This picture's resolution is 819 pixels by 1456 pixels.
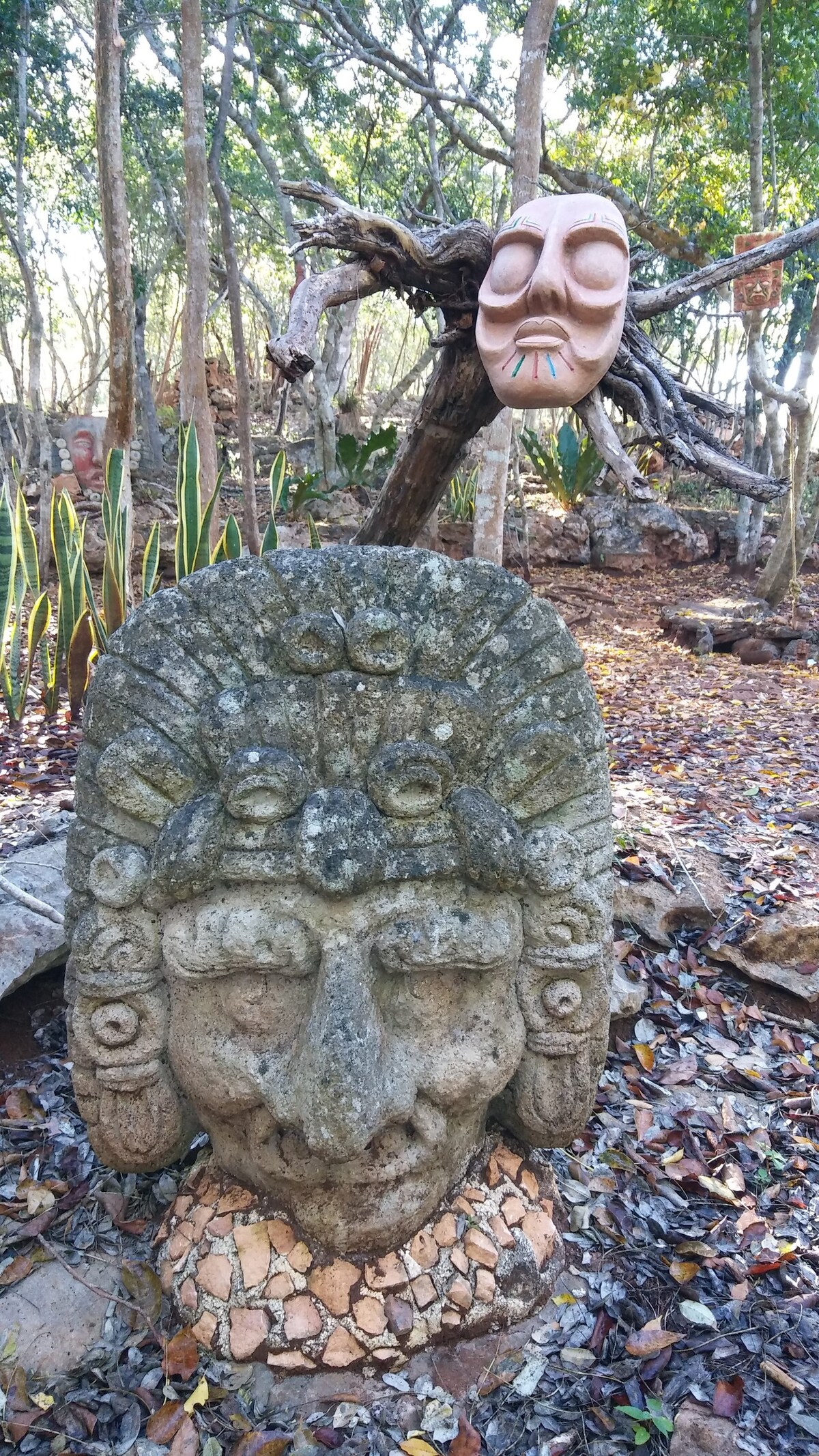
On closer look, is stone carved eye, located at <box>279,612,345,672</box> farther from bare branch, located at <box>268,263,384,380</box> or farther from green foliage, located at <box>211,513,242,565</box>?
green foliage, located at <box>211,513,242,565</box>

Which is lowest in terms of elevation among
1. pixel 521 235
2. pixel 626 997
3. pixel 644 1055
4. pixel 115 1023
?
pixel 644 1055

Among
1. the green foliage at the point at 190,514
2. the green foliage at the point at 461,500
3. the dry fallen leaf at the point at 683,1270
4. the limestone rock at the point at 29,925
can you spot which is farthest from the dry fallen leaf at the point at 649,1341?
the green foliage at the point at 461,500

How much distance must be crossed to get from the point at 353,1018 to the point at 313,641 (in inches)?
27.6

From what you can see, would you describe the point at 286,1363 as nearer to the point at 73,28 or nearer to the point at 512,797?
the point at 512,797

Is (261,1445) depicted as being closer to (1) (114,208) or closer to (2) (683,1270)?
(2) (683,1270)

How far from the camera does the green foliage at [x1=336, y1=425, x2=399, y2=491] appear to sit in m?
10.1

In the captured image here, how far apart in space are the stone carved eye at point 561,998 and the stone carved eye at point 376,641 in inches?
28.1

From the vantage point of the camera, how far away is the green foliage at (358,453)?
33.1ft

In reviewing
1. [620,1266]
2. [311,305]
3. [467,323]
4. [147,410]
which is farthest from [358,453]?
[620,1266]

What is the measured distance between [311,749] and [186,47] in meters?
5.35

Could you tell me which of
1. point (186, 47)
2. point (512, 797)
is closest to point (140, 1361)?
point (512, 797)

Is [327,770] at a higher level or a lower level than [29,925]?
higher

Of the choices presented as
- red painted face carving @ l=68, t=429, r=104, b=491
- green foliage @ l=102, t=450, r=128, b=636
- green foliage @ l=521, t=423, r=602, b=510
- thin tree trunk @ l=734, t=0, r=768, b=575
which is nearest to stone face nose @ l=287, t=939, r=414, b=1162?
green foliage @ l=102, t=450, r=128, b=636

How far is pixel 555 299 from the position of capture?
2.52 m
